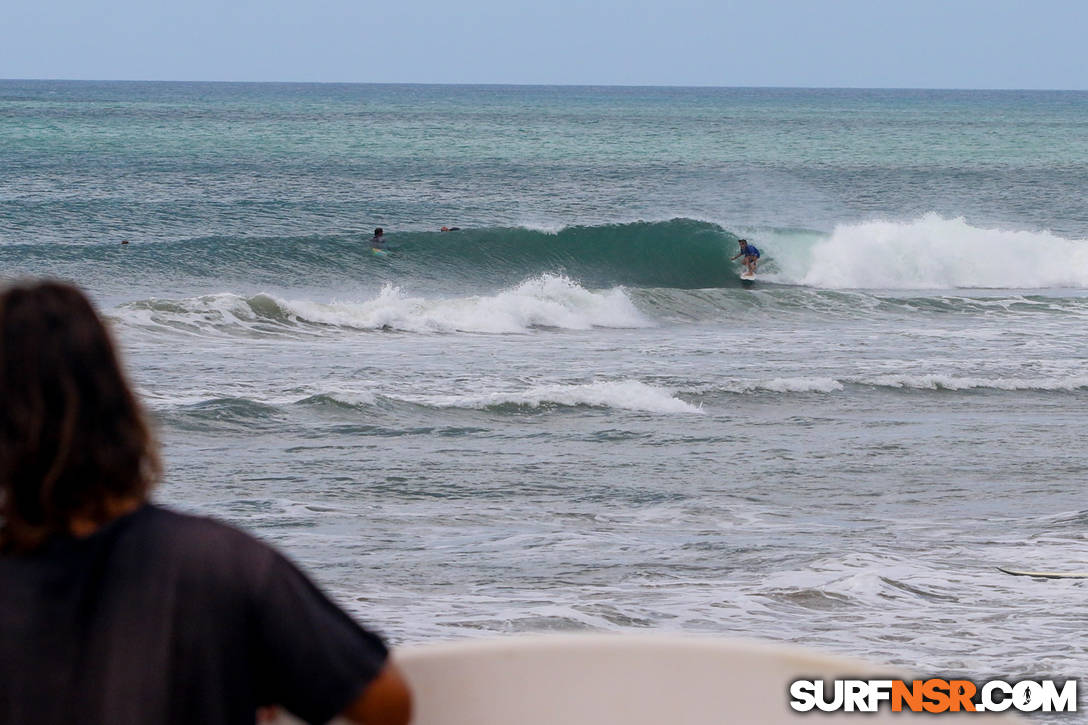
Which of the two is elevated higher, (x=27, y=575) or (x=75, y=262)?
(x=27, y=575)

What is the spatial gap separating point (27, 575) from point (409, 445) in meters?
9.14

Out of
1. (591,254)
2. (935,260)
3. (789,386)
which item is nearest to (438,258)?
(591,254)

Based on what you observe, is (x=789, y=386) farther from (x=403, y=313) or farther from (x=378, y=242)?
(x=378, y=242)

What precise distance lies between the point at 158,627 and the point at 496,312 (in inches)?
694

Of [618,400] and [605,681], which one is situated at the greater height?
[605,681]

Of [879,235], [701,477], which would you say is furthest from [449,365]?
[879,235]

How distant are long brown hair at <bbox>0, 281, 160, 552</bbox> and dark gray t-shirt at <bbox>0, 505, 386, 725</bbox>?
4 cm

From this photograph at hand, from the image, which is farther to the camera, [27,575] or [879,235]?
[879,235]

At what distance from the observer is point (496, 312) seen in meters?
19.1

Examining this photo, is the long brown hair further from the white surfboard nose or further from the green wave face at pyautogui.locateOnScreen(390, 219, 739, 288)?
the green wave face at pyautogui.locateOnScreen(390, 219, 739, 288)

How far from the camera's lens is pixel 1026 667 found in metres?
5.20

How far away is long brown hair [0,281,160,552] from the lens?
1.49 meters

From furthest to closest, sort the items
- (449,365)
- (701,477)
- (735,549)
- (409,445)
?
(449,365) < (409,445) < (701,477) < (735,549)

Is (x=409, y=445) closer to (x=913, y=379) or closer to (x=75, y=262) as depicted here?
(x=913, y=379)
